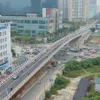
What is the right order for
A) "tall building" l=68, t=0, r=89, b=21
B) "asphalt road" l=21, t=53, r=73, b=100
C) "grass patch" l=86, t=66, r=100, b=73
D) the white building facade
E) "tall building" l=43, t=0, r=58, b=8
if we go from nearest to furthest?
"asphalt road" l=21, t=53, r=73, b=100 → the white building facade → "grass patch" l=86, t=66, r=100, b=73 → "tall building" l=43, t=0, r=58, b=8 → "tall building" l=68, t=0, r=89, b=21

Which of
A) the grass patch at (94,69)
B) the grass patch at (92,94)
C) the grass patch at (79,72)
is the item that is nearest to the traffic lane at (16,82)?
the grass patch at (79,72)

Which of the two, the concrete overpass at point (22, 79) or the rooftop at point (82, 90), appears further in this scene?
the rooftop at point (82, 90)

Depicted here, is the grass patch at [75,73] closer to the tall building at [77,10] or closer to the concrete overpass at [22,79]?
the concrete overpass at [22,79]

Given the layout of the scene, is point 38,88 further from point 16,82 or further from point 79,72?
point 79,72

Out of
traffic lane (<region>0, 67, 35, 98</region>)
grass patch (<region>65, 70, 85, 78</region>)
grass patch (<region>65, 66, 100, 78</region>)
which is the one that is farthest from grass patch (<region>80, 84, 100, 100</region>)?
traffic lane (<region>0, 67, 35, 98</region>)

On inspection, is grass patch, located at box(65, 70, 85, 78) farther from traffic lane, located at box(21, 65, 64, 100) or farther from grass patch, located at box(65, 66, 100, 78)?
traffic lane, located at box(21, 65, 64, 100)

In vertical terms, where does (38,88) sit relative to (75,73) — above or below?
below

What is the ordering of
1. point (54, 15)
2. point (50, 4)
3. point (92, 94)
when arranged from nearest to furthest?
point (92, 94), point (54, 15), point (50, 4)

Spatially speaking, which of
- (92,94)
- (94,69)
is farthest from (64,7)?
(92,94)
